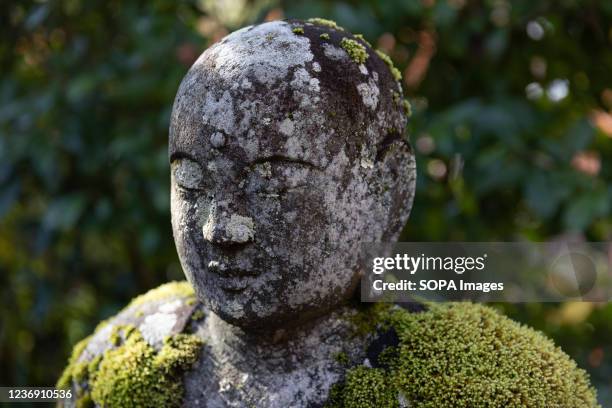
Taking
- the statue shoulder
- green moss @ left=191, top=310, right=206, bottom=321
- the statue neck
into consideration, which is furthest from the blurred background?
the statue neck

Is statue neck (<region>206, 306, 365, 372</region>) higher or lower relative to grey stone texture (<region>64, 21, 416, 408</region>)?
lower

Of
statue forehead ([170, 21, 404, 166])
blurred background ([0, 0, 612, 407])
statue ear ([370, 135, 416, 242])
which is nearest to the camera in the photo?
statue forehead ([170, 21, 404, 166])

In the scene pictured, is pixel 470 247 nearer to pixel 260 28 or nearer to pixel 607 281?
pixel 607 281

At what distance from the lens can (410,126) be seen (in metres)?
2.93

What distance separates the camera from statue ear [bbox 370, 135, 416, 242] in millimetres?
1673

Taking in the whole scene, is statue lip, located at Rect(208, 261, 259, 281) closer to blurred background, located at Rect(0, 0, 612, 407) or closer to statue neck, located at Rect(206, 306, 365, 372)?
statue neck, located at Rect(206, 306, 365, 372)

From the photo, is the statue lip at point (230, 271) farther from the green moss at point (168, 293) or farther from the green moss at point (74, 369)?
the green moss at point (74, 369)

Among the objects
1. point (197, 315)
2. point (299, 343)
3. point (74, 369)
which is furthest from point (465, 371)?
point (74, 369)

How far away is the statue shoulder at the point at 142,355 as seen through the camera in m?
1.78

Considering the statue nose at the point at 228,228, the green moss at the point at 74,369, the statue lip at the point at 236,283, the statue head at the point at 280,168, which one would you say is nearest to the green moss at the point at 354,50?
the statue head at the point at 280,168

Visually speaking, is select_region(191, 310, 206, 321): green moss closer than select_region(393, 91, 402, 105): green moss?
No

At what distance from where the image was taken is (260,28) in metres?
1.68

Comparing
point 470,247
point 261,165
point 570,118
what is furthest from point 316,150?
point 570,118

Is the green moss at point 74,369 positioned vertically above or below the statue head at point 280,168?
below
